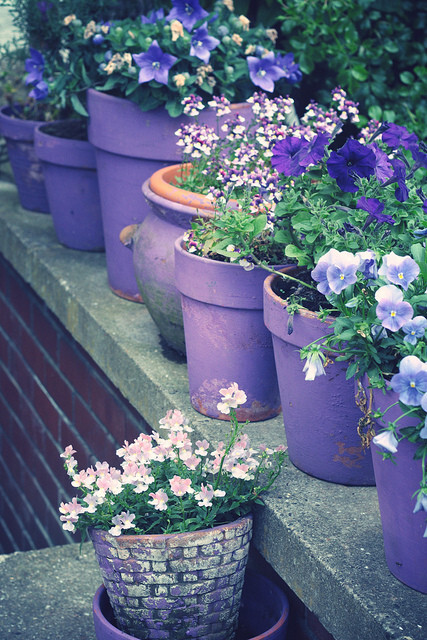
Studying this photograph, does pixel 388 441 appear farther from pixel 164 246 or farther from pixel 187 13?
pixel 187 13

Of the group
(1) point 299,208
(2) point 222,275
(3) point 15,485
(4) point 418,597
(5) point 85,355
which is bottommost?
(3) point 15,485

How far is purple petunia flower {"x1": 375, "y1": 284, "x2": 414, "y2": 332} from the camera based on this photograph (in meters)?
1.20

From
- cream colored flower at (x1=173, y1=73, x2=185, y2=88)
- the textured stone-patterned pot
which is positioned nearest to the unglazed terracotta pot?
cream colored flower at (x1=173, y1=73, x2=185, y2=88)

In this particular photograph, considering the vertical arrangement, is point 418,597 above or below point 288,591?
above

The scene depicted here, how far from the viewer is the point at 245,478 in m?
1.53

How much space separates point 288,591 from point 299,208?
29.8 inches

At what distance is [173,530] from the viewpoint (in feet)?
4.96

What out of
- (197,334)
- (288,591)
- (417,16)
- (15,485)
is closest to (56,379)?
(15,485)

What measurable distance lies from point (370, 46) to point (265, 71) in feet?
1.85

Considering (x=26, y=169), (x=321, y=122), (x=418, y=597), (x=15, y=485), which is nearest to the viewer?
(x=418, y=597)

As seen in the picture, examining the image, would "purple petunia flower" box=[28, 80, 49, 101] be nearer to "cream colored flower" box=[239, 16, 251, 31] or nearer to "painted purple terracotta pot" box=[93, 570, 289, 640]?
"cream colored flower" box=[239, 16, 251, 31]

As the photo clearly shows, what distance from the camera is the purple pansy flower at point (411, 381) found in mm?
1142

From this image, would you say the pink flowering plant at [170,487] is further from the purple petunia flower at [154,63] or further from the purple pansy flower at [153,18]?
the purple pansy flower at [153,18]

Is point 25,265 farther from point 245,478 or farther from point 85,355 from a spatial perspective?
point 245,478
